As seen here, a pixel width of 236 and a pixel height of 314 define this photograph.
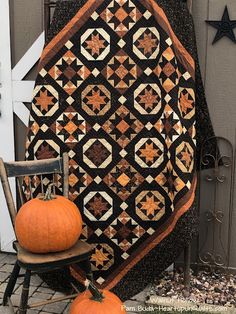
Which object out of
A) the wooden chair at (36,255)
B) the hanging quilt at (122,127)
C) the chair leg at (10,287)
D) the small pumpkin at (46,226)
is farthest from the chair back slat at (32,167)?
the chair leg at (10,287)

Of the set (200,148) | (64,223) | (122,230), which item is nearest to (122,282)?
(122,230)

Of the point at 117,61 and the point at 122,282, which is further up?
the point at 117,61

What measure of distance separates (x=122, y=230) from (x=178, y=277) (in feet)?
1.96

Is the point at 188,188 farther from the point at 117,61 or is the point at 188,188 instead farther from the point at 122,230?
the point at 117,61

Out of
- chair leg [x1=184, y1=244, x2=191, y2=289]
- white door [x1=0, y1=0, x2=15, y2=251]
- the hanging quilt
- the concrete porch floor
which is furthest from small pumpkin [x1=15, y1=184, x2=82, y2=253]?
white door [x1=0, y1=0, x2=15, y2=251]

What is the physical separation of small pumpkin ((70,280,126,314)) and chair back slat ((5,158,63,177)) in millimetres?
766

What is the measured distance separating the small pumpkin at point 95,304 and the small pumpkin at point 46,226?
28cm

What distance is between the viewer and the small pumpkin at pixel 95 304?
215 centimetres

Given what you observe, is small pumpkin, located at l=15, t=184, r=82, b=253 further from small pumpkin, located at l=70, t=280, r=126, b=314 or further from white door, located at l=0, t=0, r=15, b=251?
white door, located at l=0, t=0, r=15, b=251

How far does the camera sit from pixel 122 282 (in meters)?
2.71

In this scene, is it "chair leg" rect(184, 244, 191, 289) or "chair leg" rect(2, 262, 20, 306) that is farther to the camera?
"chair leg" rect(184, 244, 191, 289)

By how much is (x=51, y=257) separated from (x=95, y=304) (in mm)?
346

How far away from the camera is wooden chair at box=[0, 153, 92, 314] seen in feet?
7.34

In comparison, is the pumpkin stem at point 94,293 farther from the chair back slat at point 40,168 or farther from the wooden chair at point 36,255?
the chair back slat at point 40,168
